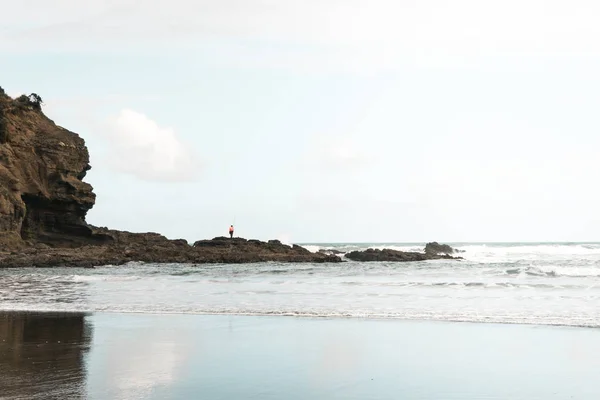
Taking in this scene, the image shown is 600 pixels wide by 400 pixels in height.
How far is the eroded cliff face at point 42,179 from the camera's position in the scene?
40.8m

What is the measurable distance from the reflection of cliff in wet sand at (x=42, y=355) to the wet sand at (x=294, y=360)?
2cm

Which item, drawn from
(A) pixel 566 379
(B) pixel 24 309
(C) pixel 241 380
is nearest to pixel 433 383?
(A) pixel 566 379

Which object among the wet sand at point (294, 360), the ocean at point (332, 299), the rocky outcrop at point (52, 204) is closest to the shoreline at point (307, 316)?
the ocean at point (332, 299)

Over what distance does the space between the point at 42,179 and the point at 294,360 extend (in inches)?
1552

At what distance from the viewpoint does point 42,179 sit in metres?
43.0

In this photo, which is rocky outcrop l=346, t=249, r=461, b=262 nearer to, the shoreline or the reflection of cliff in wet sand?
the shoreline

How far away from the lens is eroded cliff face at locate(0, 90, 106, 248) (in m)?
40.8

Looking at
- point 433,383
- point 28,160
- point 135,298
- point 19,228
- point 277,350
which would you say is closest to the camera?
point 433,383

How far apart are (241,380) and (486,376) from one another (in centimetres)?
299

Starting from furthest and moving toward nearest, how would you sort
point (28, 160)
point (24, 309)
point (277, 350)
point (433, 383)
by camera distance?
point (28, 160), point (24, 309), point (277, 350), point (433, 383)

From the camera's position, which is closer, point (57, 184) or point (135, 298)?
point (135, 298)

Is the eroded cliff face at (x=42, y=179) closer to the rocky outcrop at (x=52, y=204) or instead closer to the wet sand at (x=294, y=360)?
the rocky outcrop at (x=52, y=204)

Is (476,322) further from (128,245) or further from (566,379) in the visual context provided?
(128,245)

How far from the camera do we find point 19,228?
39594 mm
